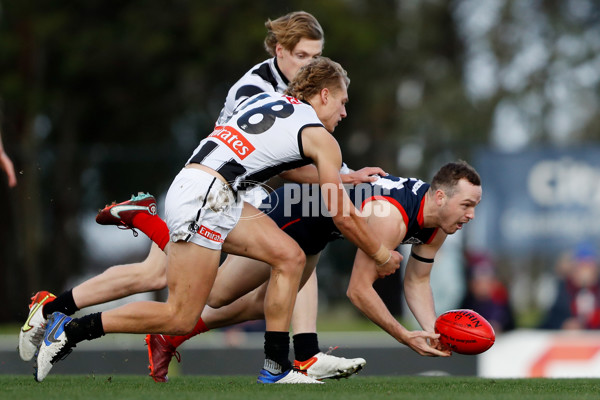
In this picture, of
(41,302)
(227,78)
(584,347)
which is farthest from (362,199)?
(227,78)

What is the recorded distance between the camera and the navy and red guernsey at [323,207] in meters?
6.24

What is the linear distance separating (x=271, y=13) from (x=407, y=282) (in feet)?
41.0

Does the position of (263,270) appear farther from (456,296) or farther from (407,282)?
(456,296)

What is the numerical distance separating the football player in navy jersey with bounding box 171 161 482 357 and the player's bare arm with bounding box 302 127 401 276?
178mm

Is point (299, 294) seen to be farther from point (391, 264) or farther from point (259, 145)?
point (259, 145)

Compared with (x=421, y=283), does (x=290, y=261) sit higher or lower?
higher

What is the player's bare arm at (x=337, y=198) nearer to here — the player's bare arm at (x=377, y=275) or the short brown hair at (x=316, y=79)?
the player's bare arm at (x=377, y=275)

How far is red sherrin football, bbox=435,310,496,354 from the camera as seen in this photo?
605cm

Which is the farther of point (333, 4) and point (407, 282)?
point (333, 4)

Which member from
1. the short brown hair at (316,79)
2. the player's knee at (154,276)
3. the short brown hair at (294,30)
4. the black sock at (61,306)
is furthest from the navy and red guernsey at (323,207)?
the black sock at (61,306)

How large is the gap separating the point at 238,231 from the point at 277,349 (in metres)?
0.72

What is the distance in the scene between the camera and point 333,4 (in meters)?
19.0

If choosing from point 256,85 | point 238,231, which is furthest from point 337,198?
point 256,85

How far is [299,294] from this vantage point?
6.70m
